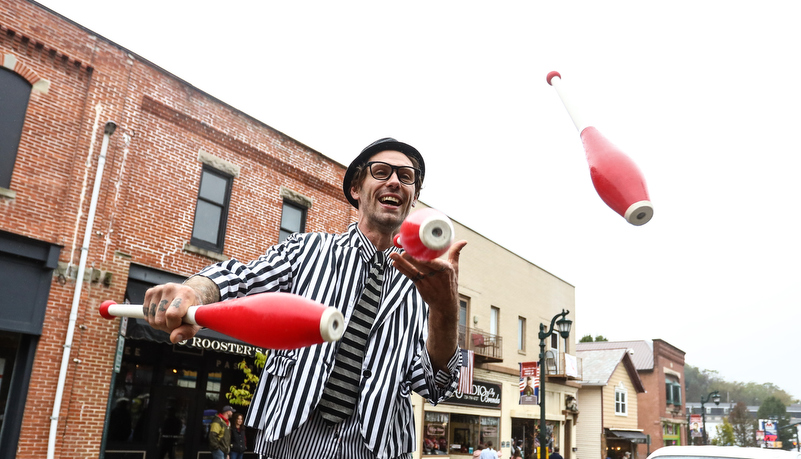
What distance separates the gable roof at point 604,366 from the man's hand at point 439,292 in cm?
3471

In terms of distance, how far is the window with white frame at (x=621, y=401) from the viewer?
36250 millimetres

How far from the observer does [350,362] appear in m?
2.18

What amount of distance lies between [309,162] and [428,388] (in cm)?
1365

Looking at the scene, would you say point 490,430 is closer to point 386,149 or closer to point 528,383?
point 528,383

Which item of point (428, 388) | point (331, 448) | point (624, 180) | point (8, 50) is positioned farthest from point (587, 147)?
point (8, 50)

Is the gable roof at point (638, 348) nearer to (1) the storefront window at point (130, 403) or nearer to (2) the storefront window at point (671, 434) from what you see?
(2) the storefront window at point (671, 434)

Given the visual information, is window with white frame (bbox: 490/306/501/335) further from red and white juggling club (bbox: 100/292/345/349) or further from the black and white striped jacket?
red and white juggling club (bbox: 100/292/345/349)

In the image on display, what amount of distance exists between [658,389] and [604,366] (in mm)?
7584

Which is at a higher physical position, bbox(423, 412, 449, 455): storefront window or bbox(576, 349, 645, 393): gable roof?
bbox(576, 349, 645, 393): gable roof

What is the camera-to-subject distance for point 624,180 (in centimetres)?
191

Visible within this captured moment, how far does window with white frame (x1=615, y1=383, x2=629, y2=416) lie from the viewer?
36.2m

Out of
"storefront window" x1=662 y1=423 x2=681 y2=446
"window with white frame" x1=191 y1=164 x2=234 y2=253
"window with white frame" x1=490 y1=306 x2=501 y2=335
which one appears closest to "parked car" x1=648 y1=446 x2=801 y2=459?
"window with white frame" x1=191 y1=164 x2=234 y2=253

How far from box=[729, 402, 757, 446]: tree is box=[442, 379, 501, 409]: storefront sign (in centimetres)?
4692

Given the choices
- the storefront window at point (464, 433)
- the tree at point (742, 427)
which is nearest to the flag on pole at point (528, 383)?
the storefront window at point (464, 433)
